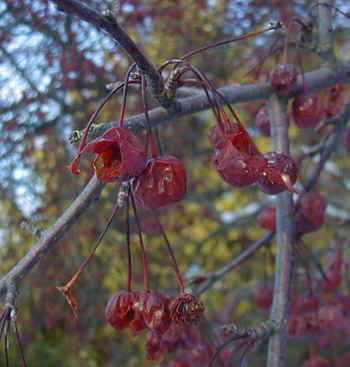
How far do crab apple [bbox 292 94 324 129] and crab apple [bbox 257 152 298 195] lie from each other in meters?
0.43

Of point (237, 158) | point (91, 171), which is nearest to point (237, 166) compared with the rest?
point (237, 158)

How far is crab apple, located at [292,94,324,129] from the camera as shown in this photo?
142 cm

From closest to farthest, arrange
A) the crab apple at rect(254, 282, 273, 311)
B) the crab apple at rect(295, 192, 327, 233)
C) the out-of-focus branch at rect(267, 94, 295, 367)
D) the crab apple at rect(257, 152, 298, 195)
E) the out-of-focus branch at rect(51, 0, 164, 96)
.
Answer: the out-of-focus branch at rect(51, 0, 164, 96) → the crab apple at rect(257, 152, 298, 195) → the out-of-focus branch at rect(267, 94, 295, 367) → the crab apple at rect(295, 192, 327, 233) → the crab apple at rect(254, 282, 273, 311)

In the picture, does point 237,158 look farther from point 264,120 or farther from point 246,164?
point 264,120

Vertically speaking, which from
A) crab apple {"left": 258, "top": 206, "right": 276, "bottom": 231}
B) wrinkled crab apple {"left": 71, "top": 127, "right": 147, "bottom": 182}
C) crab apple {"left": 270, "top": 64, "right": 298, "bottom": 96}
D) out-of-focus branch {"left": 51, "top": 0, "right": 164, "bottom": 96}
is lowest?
crab apple {"left": 258, "top": 206, "right": 276, "bottom": 231}

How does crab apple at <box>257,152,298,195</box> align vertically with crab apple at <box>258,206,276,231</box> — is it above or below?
above

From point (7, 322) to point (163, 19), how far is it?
2891 mm

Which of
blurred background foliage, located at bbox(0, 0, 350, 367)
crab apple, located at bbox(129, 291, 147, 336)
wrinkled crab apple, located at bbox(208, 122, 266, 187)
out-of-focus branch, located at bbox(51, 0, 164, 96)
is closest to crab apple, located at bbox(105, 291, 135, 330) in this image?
crab apple, located at bbox(129, 291, 147, 336)

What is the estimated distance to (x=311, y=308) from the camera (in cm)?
171

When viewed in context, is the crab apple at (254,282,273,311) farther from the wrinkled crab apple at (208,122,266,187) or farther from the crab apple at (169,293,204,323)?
the wrinkled crab apple at (208,122,266,187)

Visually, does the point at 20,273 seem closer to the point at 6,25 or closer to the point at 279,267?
the point at 279,267

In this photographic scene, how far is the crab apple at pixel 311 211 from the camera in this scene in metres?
1.51

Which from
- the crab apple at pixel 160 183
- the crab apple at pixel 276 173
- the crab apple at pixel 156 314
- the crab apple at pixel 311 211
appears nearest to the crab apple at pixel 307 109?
the crab apple at pixel 311 211

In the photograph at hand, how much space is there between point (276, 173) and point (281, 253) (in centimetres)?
42
